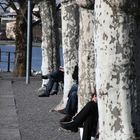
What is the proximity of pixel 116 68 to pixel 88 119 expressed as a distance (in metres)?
3.48

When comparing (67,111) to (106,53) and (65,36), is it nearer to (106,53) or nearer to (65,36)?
(65,36)

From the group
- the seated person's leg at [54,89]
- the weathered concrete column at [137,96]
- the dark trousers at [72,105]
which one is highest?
the weathered concrete column at [137,96]

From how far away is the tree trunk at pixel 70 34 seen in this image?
14633mm

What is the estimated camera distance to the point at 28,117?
14797 mm

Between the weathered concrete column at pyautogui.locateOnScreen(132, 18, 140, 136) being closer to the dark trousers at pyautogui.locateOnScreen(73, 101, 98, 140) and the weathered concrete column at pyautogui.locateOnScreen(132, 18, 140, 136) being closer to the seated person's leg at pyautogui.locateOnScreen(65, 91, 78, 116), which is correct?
the dark trousers at pyautogui.locateOnScreen(73, 101, 98, 140)

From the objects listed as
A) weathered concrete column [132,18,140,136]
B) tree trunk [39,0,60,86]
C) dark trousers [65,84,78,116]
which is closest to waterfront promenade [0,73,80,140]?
dark trousers [65,84,78,116]

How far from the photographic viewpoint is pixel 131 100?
19.6 ft

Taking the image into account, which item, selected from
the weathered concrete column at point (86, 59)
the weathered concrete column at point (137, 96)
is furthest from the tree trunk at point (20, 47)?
the weathered concrete column at point (137, 96)

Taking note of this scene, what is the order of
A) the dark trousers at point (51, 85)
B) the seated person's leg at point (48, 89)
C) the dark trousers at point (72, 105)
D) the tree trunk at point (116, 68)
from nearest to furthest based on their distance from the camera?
the tree trunk at point (116, 68)
the dark trousers at point (72, 105)
the dark trousers at point (51, 85)
the seated person's leg at point (48, 89)

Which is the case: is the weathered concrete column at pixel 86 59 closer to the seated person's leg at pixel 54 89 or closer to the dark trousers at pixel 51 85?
the dark trousers at pixel 51 85

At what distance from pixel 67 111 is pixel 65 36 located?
9.89 ft

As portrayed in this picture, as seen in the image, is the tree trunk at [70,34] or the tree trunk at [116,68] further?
the tree trunk at [70,34]

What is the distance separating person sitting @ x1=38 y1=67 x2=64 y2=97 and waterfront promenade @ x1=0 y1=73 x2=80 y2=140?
240mm

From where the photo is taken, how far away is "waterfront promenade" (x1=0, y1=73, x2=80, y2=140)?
12023mm
